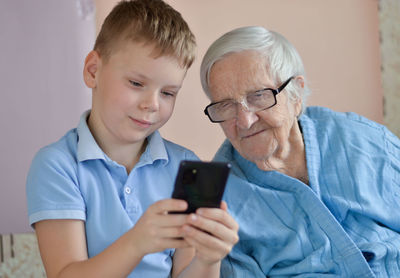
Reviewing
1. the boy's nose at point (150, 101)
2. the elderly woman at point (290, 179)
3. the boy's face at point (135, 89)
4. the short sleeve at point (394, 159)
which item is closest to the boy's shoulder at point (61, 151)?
the boy's face at point (135, 89)

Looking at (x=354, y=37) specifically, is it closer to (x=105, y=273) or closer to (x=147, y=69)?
(x=147, y=69)

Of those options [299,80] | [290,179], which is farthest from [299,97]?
[290,179]

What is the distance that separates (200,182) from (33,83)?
4.34 ft

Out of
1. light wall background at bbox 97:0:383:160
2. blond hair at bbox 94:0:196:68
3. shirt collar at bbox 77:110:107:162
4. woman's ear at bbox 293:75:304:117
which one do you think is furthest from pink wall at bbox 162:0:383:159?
shirt collar at bbox 77:110:107:162

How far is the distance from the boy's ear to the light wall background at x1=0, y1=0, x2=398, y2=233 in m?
0.70

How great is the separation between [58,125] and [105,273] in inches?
42.9

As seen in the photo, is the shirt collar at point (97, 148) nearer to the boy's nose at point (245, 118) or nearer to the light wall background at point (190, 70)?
the boy's nose at point (245, 118)

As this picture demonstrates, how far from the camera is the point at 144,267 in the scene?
1.32 meters

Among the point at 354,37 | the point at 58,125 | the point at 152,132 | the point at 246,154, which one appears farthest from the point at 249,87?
the point at 354,37

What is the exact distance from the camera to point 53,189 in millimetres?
1243

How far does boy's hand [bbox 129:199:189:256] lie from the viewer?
0.98 m

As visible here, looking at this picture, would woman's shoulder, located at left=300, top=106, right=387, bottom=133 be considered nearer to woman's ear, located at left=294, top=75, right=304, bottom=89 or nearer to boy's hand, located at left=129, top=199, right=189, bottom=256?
woman's ear, located at left=294, top=75, right=304, bottom=89

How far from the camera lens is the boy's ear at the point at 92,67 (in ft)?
4.56

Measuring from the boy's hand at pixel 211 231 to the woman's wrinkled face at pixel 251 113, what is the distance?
58cm
